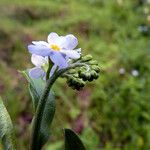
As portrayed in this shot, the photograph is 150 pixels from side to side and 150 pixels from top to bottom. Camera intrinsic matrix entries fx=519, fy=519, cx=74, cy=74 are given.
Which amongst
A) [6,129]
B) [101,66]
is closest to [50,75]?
[6,129]

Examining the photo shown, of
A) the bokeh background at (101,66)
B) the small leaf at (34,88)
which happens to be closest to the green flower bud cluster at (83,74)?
the small leaf at (34,88)

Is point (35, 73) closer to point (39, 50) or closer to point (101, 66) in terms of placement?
point (39, 50)

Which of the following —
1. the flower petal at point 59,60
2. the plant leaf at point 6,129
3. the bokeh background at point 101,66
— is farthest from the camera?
the bokeh background at point 101,66

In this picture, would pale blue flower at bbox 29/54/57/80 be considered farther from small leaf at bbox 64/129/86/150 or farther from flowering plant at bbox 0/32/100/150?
small leaf at bbox 64/129/86/150

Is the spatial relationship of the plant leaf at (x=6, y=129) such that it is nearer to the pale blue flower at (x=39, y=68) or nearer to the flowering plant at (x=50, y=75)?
the flowering plant at (x=50, y=75)

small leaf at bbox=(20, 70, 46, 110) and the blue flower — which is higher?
the blue flower

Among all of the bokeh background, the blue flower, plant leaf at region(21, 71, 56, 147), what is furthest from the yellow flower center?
the bokeh background
